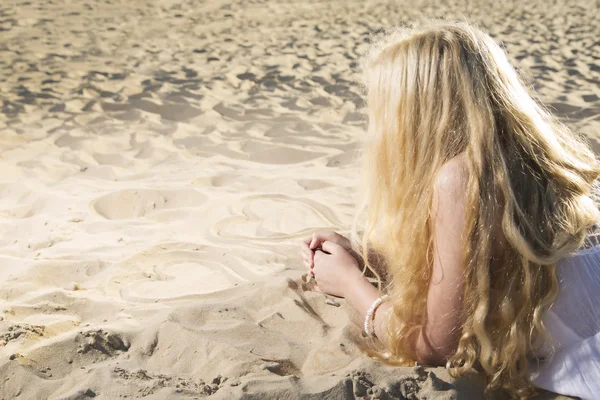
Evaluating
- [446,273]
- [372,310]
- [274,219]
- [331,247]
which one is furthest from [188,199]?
[446,273]

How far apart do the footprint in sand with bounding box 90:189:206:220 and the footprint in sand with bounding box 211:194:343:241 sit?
1.00 ft

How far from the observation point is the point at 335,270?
264 centimetres

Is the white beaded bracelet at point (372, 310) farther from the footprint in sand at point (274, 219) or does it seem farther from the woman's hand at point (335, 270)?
the footprint in sand at point (274, 219)

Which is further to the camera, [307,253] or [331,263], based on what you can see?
[307,253]

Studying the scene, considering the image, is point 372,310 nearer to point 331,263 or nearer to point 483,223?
point 331,263

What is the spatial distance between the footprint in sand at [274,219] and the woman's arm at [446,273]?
1.43 metres

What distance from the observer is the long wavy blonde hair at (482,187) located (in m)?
1.99

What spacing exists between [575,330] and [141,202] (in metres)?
2.52

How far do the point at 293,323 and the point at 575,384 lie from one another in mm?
1009

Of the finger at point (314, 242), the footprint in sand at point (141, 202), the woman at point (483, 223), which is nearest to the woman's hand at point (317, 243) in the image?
the finger at point (314, 242)

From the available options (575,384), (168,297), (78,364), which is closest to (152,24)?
(168,297)

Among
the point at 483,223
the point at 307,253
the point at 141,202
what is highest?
the point at 483,223

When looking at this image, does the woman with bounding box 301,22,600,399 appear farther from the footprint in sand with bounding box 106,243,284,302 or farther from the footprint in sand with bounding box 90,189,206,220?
the footprint in sand with bounding box 90,189,206,220

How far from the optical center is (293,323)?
2.65m
